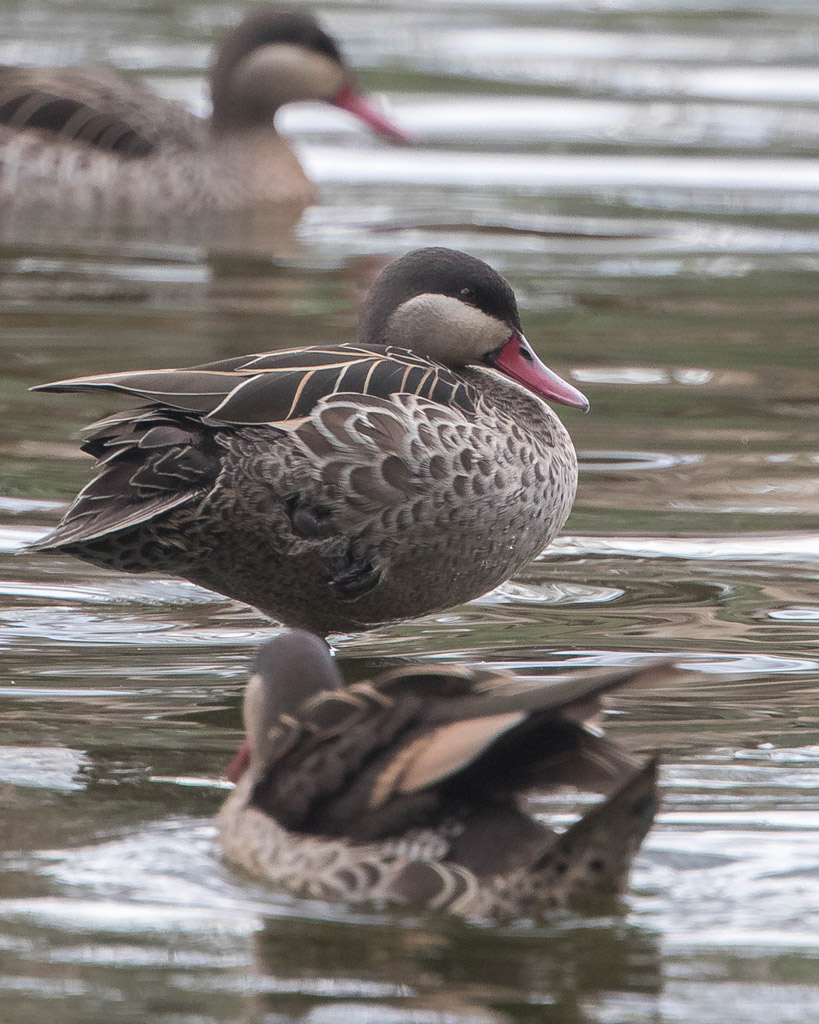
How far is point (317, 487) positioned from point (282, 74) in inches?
347

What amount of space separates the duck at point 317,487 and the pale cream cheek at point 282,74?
8148mm

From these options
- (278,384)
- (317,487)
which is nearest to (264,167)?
(278,384)

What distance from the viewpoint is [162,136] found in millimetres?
13719

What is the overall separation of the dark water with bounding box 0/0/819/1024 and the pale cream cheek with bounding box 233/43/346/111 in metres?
0.81

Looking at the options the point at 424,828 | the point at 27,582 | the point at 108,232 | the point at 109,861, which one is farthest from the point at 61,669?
the point at 108,232

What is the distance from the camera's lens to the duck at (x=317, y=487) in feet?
19.3

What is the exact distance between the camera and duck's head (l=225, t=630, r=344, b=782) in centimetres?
461

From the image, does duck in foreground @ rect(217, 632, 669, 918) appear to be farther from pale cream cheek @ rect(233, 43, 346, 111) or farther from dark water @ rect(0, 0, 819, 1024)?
pale cream cheek @ rect(233, 43, 346, 111)

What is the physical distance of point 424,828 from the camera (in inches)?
167

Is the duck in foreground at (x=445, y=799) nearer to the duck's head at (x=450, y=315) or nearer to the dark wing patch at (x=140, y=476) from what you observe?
the dark wing patch at (x=140, y=476)

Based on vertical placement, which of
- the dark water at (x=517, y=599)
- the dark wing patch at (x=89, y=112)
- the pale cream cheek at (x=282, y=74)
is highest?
the pale cream cheek at (x=282, y=74)

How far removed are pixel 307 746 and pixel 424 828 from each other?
1.08 feet

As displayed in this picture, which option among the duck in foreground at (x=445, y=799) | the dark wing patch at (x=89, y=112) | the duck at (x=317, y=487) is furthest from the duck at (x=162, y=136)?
the duck in foreground at (x=445, y=799)

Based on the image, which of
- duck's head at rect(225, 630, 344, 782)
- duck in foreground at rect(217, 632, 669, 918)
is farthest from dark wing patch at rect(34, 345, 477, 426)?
duck in foreground at rect(217, 632, 669, 918)
